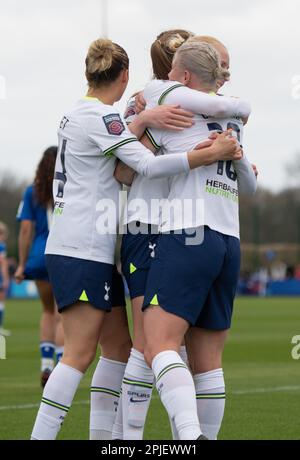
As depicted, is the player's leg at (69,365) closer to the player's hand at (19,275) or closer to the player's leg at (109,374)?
the player's leg at (109,374)

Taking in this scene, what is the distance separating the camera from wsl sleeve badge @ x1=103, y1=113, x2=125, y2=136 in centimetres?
548

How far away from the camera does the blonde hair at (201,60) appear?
5430 millimetres

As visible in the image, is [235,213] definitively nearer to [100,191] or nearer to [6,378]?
[100,191]

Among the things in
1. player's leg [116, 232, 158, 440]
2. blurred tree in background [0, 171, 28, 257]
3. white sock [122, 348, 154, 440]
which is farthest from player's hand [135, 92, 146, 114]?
blurred tree in background [0, 171, 28, 257]

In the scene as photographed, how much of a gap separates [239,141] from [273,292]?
134 feet

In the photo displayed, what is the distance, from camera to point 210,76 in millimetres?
5523

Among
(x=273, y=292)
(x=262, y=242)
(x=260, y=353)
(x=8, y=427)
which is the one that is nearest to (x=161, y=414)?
(x=8, y=427)

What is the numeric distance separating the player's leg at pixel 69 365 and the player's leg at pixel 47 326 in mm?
4545

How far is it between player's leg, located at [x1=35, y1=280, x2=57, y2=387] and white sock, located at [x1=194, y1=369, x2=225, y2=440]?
15.3 ft

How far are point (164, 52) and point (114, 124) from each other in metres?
0.66

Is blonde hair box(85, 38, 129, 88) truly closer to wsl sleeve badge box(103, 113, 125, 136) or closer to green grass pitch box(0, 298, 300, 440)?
wsl sleeve badge box(103, 113, 125, 136)

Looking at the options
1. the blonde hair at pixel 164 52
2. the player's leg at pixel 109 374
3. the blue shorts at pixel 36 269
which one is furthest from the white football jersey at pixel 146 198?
the blue shorts at pixel 36 269
